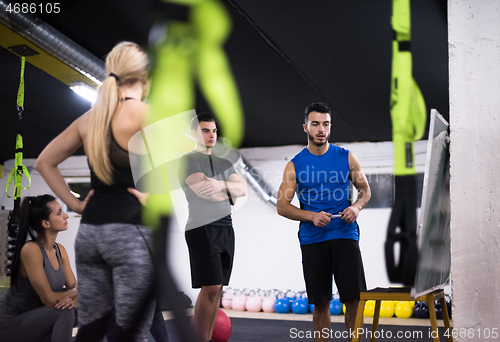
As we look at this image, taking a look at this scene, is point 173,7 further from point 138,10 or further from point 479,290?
point 479,290

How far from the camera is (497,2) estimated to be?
73.9 inches

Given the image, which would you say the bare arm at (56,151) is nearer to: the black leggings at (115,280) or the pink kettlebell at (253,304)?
the black leggings at (115,280)

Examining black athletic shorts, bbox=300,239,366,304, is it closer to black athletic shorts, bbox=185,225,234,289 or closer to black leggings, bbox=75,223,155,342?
black athletic shorts, bbox=185,225,234,289

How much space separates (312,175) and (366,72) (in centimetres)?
181

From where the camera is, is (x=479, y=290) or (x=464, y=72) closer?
(x=479, y=290)

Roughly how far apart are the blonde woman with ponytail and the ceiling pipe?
173 cm

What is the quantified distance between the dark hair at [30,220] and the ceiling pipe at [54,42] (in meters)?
1.33

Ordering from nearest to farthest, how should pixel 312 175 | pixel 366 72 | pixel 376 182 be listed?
pixel 312 175, pixel 366 72, pixel 376 182

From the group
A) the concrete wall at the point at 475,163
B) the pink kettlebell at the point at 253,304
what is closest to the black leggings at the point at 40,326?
the concrete wall at the point at 475,163

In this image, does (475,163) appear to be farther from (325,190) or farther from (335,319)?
(335,319)

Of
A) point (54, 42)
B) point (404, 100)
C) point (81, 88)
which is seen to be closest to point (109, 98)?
point (54, 42)

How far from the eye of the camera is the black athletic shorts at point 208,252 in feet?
7.73

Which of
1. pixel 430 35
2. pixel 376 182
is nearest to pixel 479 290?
pixel 430 35

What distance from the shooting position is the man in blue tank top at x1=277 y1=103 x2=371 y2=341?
2.23 m
